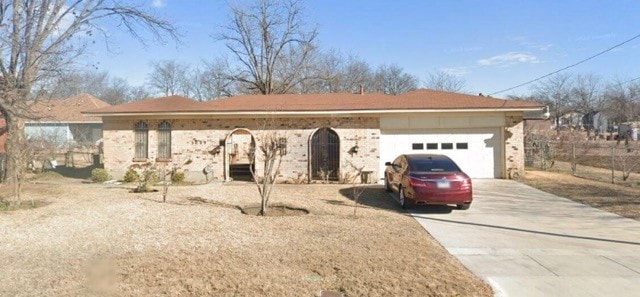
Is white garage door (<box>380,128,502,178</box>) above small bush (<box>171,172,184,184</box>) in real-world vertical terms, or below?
above

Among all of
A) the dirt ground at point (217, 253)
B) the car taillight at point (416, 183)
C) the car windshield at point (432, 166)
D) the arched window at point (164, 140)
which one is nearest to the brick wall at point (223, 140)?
the arched window at point (164, 140)

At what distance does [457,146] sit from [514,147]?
84.7 inches

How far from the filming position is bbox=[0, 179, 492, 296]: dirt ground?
457 centimetres

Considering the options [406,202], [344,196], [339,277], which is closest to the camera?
[339,277]

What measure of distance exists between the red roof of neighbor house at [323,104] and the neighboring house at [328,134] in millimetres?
43

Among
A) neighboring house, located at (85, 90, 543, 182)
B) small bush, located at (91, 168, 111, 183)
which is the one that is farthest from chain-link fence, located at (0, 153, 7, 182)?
neighboring house, located at (85, 90, 543, 182)

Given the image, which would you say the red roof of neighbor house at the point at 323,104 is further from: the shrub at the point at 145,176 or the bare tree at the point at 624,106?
the bare tree at the point at 624,106

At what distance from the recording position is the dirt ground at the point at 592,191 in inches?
384

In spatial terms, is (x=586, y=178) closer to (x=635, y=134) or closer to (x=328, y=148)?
(x=328, y=148)

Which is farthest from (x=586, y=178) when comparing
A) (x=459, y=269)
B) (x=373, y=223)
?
(x=459, y=269)

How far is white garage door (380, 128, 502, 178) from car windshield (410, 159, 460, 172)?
17.0 ft

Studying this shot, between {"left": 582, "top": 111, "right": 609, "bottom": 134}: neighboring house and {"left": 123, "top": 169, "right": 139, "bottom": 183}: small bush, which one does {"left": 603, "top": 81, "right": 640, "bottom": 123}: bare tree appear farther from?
{"left": 123, "top": 169, "right": 139, "bottom": 183}: small bush

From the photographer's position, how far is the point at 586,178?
1540 centimetres

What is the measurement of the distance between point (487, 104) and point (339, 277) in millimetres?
12268
